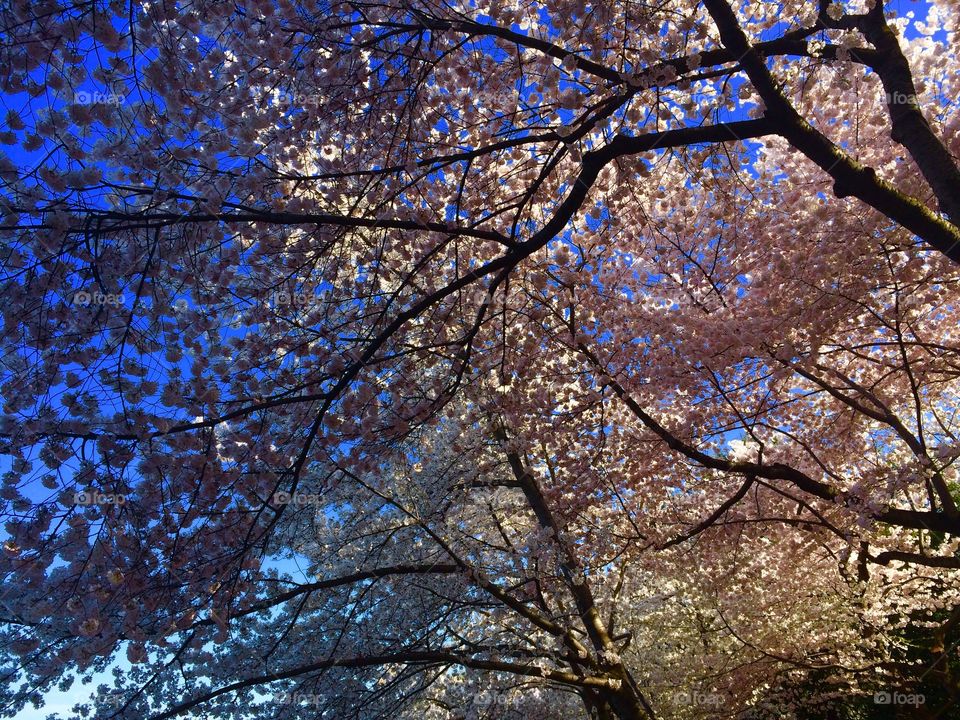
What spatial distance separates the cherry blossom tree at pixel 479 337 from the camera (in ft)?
13.9

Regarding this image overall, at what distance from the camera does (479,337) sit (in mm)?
7117

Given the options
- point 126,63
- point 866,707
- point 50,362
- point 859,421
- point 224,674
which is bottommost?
point 866,707

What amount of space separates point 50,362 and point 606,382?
5.15 m

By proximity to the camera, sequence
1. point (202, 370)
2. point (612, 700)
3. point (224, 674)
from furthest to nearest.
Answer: point (224, 674) → point (612, 700) → point (202, 370)

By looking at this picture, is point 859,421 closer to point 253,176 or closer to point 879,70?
point 879,70

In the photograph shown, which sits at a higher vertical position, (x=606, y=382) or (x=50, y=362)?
(x=50, y=362)

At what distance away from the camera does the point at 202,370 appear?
5133mm

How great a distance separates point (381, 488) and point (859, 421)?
767 cm

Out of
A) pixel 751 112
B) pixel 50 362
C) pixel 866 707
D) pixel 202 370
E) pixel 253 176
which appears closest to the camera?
pixel 50 362

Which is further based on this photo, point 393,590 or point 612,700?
point 393,590

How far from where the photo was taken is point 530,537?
8.43 meters

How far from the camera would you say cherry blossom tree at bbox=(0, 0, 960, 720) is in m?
4.23

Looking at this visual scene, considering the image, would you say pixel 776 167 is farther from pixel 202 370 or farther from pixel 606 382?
pixel 202 370

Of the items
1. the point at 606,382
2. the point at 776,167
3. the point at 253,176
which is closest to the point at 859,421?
the point at 776,167
